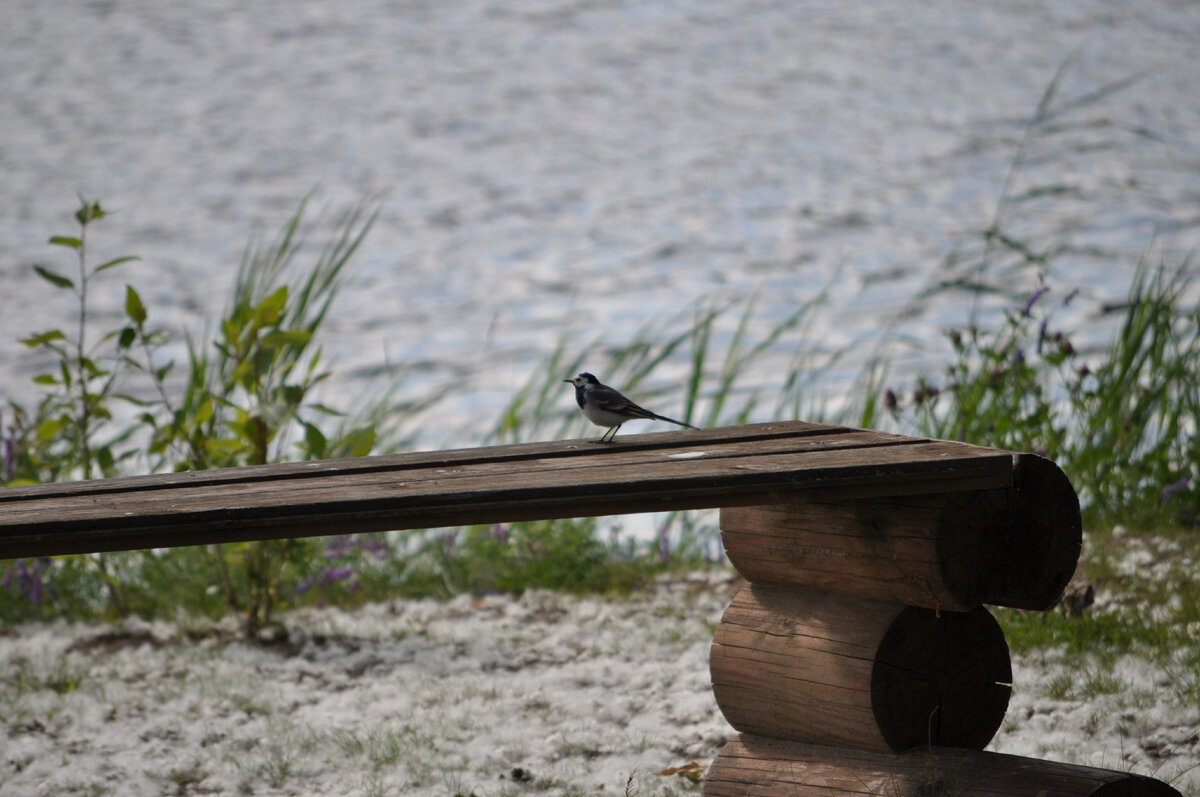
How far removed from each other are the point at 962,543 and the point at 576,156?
47.8 ft

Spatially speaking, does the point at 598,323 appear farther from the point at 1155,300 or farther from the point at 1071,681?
the point at 1071,681

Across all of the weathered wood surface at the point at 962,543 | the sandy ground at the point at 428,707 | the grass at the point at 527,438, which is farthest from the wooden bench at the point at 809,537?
the grass at the point at 527,438

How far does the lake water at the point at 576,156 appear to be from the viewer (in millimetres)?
11625

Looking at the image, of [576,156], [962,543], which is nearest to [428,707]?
[962,543]

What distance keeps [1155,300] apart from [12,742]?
5575mm

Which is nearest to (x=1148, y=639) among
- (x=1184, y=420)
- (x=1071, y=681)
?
(x=1071, y=681)

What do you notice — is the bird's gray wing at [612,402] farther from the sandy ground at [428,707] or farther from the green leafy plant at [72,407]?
the green leafy plant at [72,407]

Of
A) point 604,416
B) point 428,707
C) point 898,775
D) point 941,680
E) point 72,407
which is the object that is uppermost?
point 604,416

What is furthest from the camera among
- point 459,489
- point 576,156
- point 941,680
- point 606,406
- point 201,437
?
point 576,156

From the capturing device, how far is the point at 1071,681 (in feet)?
13.3

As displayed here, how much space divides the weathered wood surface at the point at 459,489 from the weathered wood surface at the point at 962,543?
0.09 meters

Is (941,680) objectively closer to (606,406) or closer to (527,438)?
(606,406)

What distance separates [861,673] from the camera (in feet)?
9.74

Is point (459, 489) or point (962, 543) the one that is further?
point (962, 543)
